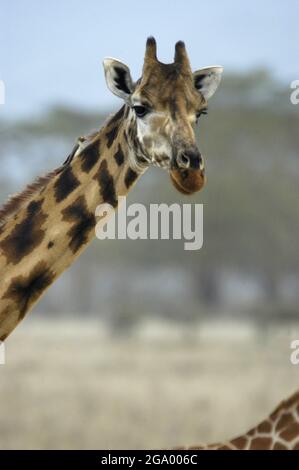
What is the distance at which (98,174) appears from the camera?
4.67m

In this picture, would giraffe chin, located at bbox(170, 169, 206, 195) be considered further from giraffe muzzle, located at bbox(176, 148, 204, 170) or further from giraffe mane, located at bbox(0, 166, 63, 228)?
giraffe mane, located at bbox(0, 166, 63, 228)

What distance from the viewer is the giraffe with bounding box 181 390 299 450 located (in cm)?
484

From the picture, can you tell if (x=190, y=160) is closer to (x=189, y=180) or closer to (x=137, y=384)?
(x=189, y=180)

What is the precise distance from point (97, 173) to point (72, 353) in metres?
13.6

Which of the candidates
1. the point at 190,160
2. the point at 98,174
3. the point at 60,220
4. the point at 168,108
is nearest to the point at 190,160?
the point at 190,160

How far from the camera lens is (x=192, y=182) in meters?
4.18

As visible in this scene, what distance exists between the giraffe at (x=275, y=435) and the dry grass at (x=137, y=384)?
678cm

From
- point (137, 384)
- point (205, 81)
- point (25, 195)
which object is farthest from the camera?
point (137, 384)

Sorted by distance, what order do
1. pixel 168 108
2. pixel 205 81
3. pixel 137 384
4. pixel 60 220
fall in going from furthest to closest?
pixel 137 384 → pixel 205 81 → pixel 60 220 → pixel 168 108

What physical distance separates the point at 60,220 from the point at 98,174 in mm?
240

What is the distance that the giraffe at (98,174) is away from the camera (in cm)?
447
